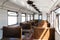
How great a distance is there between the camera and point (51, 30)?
4.20 m

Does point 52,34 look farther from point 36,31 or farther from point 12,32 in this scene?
point 12,32

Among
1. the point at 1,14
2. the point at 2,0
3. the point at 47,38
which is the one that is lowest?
the point at 47,38

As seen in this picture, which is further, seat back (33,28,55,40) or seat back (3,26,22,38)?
seat back (3,26,22,38)

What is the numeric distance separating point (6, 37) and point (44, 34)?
132cm

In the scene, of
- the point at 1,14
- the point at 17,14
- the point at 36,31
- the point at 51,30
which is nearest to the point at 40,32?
the point at 36,31

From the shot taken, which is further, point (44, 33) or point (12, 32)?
point (12, 32)

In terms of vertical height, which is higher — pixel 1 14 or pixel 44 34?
pixel 1 14

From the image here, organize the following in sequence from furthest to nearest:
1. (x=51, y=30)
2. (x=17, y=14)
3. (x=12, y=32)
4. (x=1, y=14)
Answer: (x=17, y=14), (x=1, y=14), (x=12, y=32), (x=51, y=30)

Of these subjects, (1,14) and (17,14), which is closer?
(1,14)

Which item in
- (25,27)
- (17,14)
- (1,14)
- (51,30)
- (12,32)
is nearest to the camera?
(51,30)

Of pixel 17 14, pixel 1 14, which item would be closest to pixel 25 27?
pixel 17 14

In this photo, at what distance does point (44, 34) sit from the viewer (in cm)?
428

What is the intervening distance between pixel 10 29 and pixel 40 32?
1066mm

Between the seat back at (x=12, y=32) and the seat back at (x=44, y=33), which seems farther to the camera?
the seat back at (x=12, y=32)
